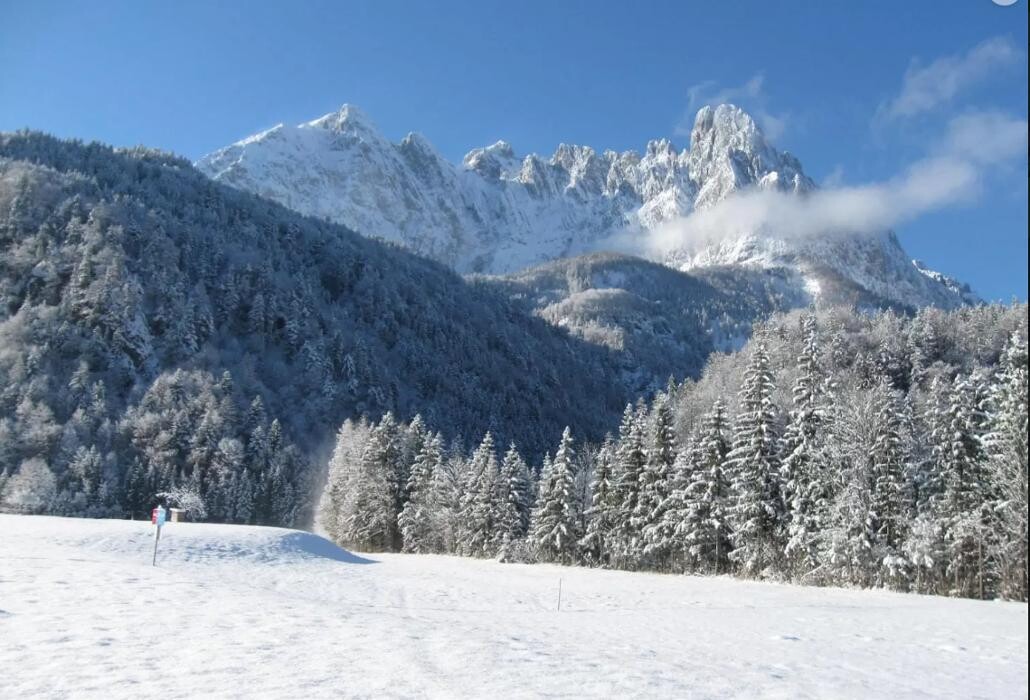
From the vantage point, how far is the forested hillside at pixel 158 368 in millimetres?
106000

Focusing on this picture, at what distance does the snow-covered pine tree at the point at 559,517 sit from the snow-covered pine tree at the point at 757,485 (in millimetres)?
16678

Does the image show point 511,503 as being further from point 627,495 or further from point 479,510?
point 627,495

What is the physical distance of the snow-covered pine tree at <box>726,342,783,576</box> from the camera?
43.2 metres

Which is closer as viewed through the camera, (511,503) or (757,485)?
(757,485)

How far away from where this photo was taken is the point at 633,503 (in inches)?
2116

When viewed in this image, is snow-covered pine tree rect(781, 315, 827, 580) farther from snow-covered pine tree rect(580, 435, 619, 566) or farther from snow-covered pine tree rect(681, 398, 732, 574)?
snow-covered pine tree rect(580, 435, 619, 566)

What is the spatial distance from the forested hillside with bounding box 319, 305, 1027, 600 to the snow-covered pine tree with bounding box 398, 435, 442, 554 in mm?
156

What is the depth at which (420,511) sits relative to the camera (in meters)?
69.8

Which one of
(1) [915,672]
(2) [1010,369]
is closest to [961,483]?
(2) [1010,369]

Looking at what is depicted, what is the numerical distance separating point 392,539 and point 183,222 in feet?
501

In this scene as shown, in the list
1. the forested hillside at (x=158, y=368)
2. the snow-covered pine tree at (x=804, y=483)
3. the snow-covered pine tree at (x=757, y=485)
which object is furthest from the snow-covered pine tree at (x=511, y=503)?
the forested hillside at (x=158, y=368)

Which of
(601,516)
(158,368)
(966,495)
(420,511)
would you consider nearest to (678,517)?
(601,516)

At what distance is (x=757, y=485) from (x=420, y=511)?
3751 cm

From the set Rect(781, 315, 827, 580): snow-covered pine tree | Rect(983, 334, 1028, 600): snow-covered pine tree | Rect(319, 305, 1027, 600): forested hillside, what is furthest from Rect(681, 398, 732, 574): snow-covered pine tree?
Rect(983, 334, 1028, 600): snow-covered pine tree
